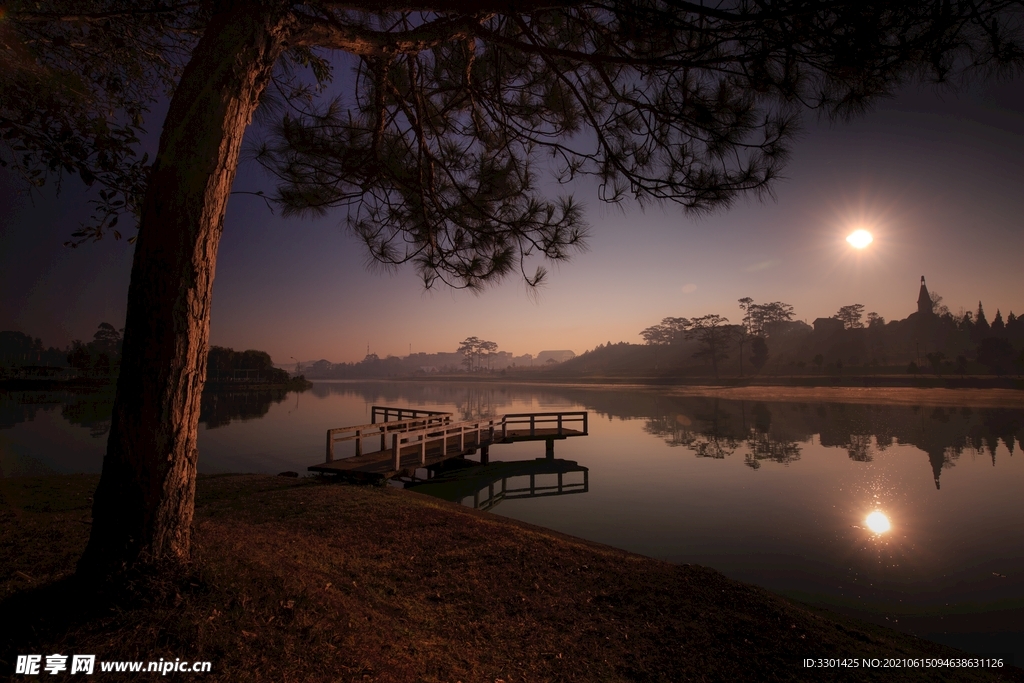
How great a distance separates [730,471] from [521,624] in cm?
1411

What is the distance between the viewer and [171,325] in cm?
298

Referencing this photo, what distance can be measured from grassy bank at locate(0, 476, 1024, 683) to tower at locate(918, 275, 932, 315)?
90929 mm

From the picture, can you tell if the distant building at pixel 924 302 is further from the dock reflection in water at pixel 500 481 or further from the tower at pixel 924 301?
the dock reflection in water at pixel 500 481

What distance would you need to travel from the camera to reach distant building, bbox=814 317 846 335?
8338cm

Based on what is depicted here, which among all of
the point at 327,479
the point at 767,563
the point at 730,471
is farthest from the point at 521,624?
the point at 730,471

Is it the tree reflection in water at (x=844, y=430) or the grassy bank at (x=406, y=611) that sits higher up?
the grassy bank at (x=406, y=611)

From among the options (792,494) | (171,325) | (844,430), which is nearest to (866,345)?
(844,430)

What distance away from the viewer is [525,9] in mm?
4270

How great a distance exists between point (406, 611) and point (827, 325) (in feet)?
327

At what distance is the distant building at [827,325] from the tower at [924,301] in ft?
36.2

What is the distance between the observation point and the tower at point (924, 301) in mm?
73562

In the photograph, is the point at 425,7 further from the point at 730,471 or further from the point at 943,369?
the point at 943,369

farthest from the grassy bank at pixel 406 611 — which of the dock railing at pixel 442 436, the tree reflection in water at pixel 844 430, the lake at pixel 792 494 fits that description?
the tree reflection in water at pixel 844 430

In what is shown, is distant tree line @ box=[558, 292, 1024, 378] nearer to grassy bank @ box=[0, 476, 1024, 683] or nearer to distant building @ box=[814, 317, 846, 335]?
distant building @ box=[814, 317, 846, 335]
